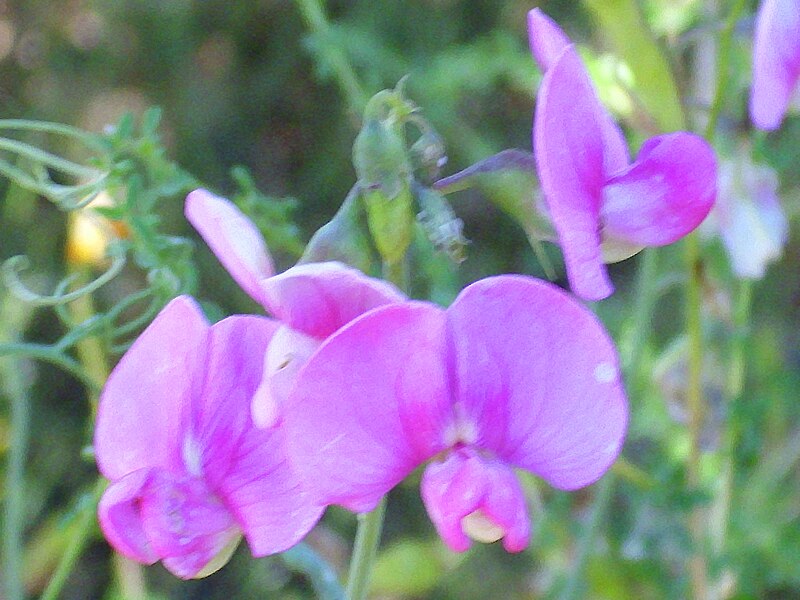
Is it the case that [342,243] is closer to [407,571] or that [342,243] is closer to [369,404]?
[369,404]

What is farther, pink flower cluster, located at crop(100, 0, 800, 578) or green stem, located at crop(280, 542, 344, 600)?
green stem, located at crop(280, 542, 344, 600)

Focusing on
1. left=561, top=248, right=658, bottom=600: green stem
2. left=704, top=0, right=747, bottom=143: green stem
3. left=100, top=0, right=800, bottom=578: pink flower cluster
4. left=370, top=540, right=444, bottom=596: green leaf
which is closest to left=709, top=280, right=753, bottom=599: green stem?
left=561, top=248, right=658, bottom=600: green stem

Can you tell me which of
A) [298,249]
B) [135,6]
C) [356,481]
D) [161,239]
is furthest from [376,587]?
[135,6]

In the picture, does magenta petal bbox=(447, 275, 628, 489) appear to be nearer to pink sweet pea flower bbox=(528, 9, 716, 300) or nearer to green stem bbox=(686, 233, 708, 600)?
pink sweet pea flower bbox=(528, 9, 716, 300)

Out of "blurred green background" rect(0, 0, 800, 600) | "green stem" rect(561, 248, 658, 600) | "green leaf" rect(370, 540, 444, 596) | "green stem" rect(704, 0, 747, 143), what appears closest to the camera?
"green stem" rect(704, 0, 747, 143)

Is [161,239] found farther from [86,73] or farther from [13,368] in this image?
[86,73]

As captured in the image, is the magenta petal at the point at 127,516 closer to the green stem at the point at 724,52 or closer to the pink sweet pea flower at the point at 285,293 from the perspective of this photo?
the pink sweet pea flower at the point at 285,293
